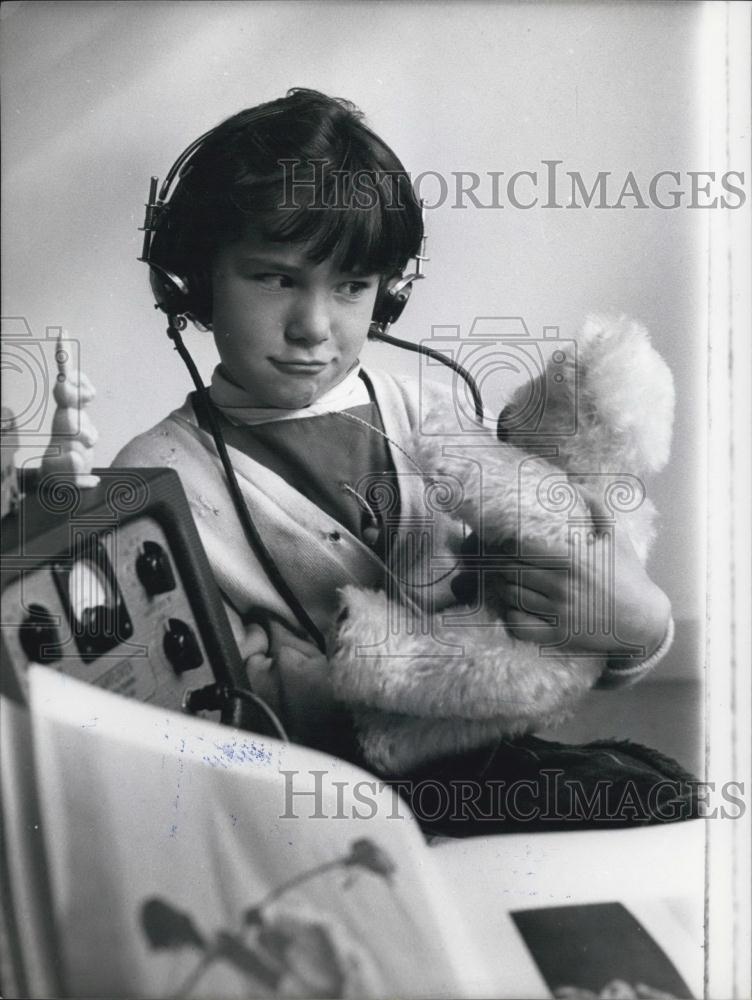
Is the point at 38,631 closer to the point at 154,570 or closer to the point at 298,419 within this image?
the point at 154,570

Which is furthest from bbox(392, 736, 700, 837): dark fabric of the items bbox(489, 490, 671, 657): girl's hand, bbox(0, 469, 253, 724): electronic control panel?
bbox(0, 469, 253, 724): electronic control panel

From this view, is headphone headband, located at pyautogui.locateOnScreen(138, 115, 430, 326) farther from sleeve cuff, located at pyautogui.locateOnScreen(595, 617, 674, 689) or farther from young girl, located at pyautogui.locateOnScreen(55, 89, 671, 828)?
sleeve cuff, located at pyautogui.locateOnScreen(595, 617, 674, 689)

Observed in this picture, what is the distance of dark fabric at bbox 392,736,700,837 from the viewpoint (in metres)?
1.18

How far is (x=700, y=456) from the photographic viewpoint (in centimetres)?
119

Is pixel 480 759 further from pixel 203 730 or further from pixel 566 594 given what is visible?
pixel 203 730

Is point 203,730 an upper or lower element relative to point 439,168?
lower

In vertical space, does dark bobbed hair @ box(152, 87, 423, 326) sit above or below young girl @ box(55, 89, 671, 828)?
above

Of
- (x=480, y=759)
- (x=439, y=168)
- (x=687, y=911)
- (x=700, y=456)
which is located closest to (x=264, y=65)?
(x=439, y=168)

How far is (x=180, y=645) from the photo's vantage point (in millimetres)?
1157

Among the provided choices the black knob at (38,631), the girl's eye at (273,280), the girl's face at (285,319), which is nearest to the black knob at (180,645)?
the black knob at (38,631)

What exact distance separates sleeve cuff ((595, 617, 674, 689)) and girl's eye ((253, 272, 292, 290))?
60 centimetres

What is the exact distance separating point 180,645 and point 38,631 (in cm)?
17

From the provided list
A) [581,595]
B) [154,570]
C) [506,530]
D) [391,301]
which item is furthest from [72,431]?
[581,595]

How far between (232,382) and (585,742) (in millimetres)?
616
